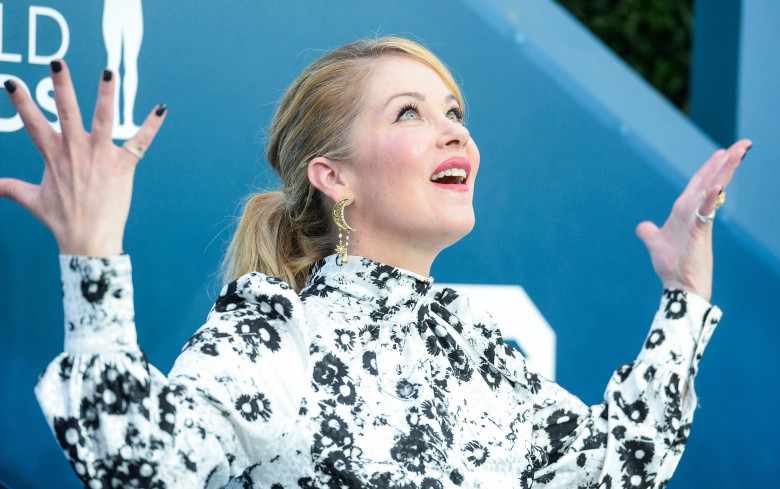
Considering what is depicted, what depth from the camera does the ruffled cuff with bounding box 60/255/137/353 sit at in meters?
1.02

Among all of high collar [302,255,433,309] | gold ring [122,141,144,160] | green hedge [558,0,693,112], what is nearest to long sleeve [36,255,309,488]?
gold ring [122,141,144,160]

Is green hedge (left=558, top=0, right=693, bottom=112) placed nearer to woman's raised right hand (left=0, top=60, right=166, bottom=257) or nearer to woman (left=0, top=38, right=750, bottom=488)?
woman (left=0, top=38, right=750, bottom=488)

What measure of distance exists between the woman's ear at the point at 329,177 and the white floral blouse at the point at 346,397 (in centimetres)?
13

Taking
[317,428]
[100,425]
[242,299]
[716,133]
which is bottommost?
[100,425]

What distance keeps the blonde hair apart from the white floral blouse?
111 mm

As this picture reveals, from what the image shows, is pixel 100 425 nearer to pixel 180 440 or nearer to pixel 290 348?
pixel 180 440

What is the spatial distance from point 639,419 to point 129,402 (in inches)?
35.9

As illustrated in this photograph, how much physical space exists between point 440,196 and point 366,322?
251 millimetres

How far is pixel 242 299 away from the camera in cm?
129

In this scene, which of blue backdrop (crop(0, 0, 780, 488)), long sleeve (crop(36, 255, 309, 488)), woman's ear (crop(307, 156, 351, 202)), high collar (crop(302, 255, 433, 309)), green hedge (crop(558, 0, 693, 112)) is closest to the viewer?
long sleeve (crop(36, 255, 309, 488))

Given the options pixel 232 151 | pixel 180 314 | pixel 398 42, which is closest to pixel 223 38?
pixel 232 151

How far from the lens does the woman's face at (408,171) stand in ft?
4.91

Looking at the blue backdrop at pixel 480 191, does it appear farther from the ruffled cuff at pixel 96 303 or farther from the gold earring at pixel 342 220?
the ruffled cuff at pixel 96 303

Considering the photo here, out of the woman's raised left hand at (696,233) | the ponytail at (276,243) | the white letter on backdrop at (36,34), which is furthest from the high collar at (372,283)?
the white letter on backdrop at (36,34)
